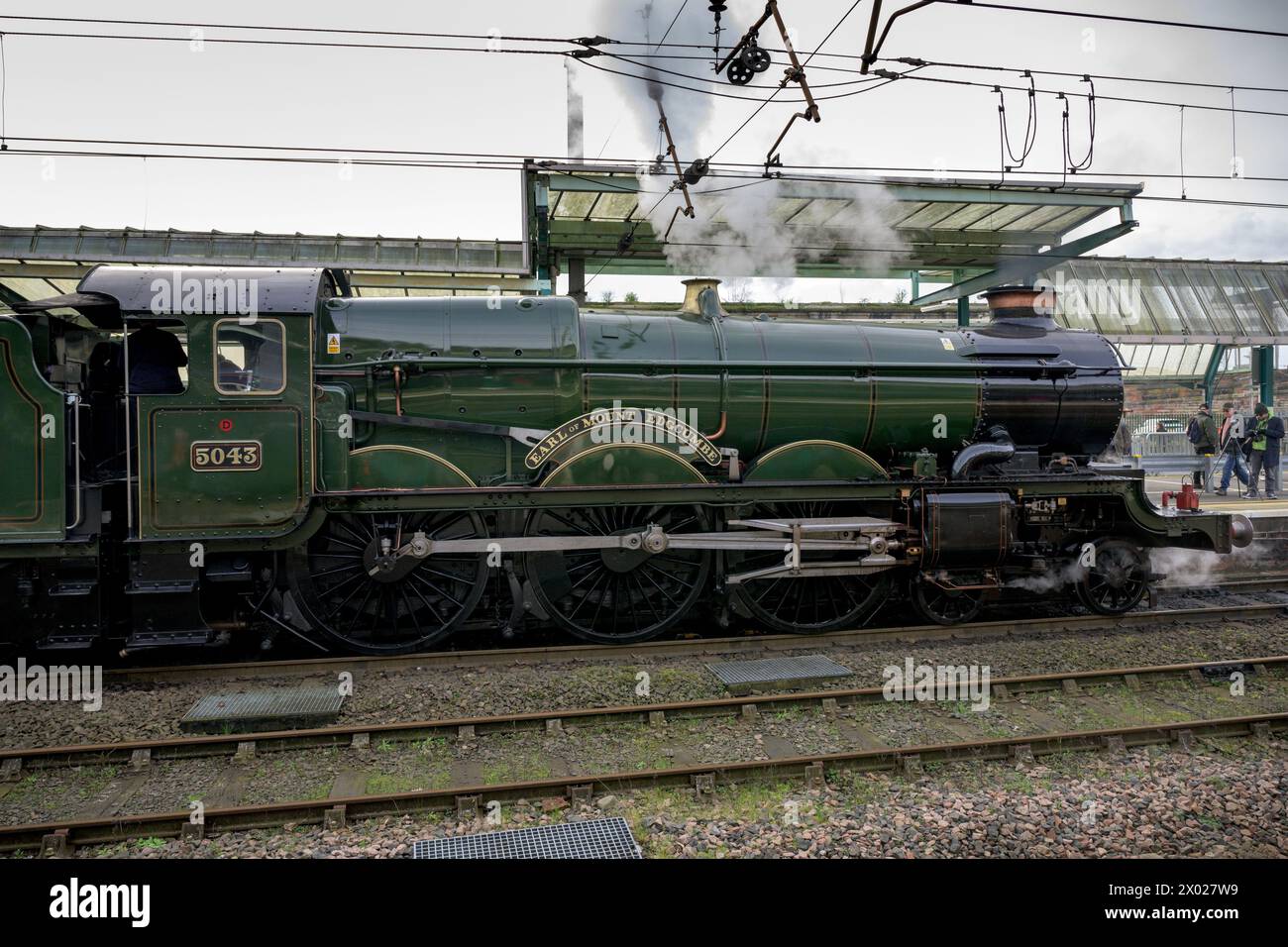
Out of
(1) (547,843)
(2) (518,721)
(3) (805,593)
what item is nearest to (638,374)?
(3) (805,593)

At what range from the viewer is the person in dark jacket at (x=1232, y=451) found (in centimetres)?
1625

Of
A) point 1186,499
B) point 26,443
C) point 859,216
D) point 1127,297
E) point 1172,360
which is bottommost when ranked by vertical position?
point 1186,499

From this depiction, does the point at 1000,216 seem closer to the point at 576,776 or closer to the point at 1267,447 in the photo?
the point at 1267,447

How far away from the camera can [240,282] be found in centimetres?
698

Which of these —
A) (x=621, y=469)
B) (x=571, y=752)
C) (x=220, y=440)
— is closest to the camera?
(x=571, y=752)

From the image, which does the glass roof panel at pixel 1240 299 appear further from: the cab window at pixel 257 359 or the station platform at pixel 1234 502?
the cab window at pixel 257 359

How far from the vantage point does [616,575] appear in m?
7.92

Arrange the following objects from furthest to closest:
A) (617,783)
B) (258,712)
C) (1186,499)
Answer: (1186,499)
(258,712)
(617,783)

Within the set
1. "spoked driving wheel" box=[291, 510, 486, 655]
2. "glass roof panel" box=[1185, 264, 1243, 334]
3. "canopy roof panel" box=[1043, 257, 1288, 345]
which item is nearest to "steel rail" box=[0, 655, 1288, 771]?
"spoked driving wheel" box=[291, 510, 486, 655]

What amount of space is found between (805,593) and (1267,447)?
12814mm

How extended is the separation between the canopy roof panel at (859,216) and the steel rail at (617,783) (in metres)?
8.24

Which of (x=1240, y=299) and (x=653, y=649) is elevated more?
(x=1240, y=299)

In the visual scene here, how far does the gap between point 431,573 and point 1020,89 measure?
8591 millimetres
